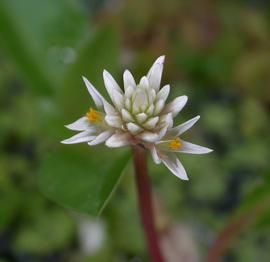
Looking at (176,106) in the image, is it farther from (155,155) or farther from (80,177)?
(80,177)

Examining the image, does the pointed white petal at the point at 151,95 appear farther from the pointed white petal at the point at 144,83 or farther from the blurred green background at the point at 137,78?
the blurred green background at the point at 137,78

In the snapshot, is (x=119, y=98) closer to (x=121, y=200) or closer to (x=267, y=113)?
Result: (x=121, y=200)

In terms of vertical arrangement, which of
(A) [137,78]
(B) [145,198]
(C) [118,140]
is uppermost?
(A) [137,78]

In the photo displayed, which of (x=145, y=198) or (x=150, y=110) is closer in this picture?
(x=150, y=110)

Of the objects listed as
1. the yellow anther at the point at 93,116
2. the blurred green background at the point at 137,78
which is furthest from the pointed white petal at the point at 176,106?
the blurred green background at the point at 137,78

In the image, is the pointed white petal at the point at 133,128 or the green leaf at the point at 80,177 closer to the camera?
the pointed white petal at the point at 133,128

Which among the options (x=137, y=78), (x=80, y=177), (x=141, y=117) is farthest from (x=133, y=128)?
(x=137, y=78)

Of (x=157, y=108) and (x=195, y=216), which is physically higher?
(x=157, y=108)

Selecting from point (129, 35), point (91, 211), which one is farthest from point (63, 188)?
point (129, 35)
